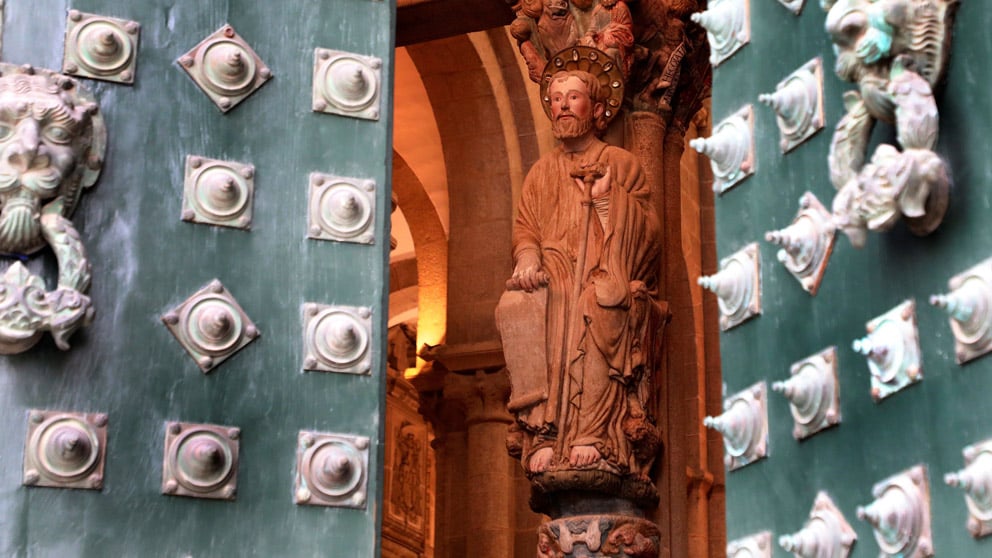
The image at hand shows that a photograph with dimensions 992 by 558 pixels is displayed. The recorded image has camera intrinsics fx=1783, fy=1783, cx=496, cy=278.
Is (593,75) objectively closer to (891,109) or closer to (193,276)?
(193,276)

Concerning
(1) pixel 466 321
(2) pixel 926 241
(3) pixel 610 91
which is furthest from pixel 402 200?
(2) pixel 926 241

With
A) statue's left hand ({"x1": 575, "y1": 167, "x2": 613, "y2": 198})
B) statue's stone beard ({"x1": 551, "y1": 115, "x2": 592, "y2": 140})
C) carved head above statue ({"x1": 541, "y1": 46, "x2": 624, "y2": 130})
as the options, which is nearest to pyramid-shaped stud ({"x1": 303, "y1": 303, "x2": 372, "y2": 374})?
statue's left hand ({"x1": 575, "y1": 167, "x2": 613, "y2": 198})

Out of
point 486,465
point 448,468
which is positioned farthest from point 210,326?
point 448,468

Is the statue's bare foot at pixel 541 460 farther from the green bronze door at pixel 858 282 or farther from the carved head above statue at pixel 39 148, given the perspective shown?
the green bronze door at pixel 858 282

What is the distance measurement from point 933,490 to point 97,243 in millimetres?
2706

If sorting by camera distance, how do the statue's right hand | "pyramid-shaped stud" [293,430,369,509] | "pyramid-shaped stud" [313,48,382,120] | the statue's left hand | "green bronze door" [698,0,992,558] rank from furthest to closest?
the statue's left hand
the statue's right hand
"pyramid-shaped stud" [313,48,382,120]
"pyramid-shaped stud" [293,430,369,509]
"green bronze door" [698,0,992,558]

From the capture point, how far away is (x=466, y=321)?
13.1 meters

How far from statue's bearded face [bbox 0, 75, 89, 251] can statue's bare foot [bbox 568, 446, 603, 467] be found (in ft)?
14.6

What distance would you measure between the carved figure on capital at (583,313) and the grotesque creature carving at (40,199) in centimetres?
446

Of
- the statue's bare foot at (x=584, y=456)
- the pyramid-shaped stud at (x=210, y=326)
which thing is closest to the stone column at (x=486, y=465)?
the statue's bare foot at (x=584, y=456)

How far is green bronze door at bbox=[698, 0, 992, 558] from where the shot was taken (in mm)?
3740

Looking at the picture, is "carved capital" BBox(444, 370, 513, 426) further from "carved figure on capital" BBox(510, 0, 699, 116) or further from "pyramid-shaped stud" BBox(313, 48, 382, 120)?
"pyramid-shaped stud" BBox(313, 48, 382, 120)

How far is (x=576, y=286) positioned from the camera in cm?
966

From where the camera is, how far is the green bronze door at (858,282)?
3.74 metres
